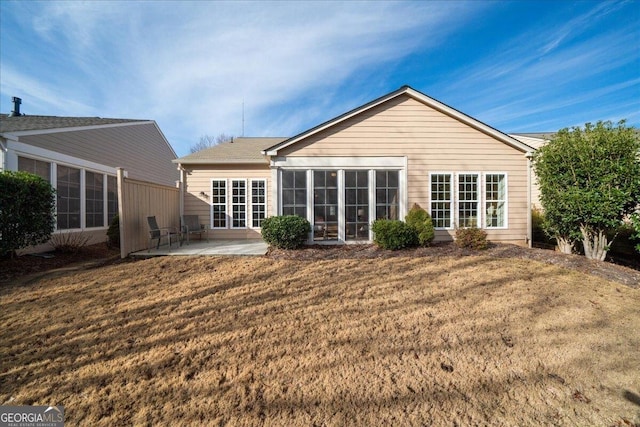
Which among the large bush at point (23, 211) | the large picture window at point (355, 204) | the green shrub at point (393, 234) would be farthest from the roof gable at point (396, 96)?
the large bush at point (23, 211)

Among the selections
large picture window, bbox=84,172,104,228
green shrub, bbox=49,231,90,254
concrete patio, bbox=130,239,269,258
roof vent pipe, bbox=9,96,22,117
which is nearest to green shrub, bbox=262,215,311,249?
concrete patio, bbox=130,239,269,258

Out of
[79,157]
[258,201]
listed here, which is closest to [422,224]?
[258,201]

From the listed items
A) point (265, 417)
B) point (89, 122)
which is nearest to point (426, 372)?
point (265, 417)

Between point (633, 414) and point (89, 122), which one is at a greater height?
point (89, 122)

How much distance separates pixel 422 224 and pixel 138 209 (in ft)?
27.5

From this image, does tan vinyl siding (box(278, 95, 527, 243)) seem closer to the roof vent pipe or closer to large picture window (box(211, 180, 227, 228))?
large picture window (box(211, 180, 227, 228))

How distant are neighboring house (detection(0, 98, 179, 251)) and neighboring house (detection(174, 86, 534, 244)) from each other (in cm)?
700

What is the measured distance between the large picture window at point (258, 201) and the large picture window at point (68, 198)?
608 cm

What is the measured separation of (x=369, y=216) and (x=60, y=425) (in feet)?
24.6

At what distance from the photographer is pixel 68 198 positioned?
8.98 meters

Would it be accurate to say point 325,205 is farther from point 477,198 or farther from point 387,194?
point 477,198

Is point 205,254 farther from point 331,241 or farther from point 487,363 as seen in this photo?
point 487,363

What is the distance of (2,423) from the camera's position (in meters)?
2.20

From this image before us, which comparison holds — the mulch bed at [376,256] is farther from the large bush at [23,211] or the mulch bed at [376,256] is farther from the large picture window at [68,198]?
the large picture window at [68,198]
